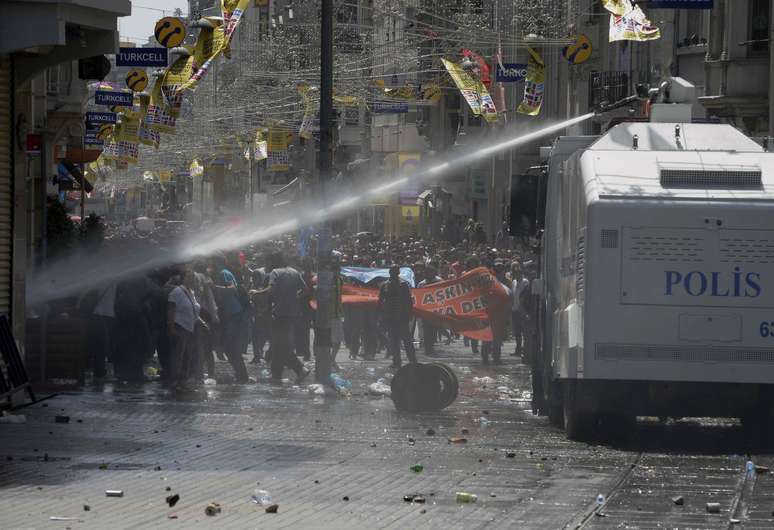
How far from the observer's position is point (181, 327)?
2044 centimetres

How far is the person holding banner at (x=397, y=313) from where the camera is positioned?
2522cm

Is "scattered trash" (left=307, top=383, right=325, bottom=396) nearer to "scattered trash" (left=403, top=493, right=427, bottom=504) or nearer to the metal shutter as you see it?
the metal shutter

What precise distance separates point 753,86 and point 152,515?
23141 mm

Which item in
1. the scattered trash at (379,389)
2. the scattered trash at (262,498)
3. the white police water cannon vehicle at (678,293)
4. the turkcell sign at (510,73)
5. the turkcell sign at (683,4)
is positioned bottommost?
the scattered trash at (379,389)

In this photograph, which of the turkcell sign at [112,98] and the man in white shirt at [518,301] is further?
the turkcell sign at [112,98]

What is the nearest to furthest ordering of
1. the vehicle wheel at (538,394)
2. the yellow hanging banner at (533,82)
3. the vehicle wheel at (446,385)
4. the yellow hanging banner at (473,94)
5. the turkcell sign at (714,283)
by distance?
the turkcell sign at (714,283), the vehicle wheel at (538,394), the vehicle wheel at (446,385), the yellow hanging banner at (533,82), the yellow hanging banner at (473,94)

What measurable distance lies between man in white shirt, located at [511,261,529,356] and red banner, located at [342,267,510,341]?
273 mm

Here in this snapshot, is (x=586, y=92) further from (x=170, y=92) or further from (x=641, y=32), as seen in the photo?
(x=641, y=32)

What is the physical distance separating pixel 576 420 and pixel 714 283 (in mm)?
1951

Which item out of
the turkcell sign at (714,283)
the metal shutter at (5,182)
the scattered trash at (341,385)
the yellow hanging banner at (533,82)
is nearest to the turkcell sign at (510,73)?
the yellow hanging banner at (533,82)

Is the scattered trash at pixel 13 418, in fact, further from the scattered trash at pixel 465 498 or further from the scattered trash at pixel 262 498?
the scattered trash at pixel 465 498

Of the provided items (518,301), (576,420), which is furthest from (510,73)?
(576,420)

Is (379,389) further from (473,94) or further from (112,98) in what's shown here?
(112,98)

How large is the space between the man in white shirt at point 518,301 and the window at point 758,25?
687 cm
